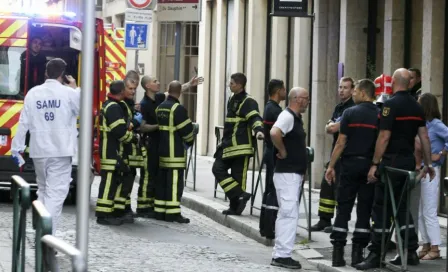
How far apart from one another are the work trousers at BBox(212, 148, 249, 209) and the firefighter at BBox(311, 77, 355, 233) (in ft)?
5.05

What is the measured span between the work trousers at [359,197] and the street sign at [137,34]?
12.8 metres

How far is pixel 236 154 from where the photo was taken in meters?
15.4

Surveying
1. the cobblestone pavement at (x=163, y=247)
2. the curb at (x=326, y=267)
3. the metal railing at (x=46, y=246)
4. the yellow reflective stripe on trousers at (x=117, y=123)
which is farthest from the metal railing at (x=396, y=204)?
the metal railing at (x=46, y=246)

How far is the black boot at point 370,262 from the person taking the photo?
1126 centimetres

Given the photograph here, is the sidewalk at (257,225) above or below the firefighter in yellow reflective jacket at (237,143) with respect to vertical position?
below

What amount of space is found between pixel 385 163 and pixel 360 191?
358 mm

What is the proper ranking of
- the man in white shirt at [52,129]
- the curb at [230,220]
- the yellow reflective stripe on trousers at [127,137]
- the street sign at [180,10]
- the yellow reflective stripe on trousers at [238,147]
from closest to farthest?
the man in white shirt at [52,129] < the curb at [230,220] < the yellow reflective stripe on trousers at [127,137] < the yellow reflective stripe on trousers at [238,147] < the street sign at [180,10]

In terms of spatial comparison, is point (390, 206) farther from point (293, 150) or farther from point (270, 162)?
point (270, 162)

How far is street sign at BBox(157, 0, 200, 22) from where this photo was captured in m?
19.1

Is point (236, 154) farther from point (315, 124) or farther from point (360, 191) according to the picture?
point (315, 124)

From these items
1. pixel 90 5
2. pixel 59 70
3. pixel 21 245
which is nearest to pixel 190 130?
pixel 59 70

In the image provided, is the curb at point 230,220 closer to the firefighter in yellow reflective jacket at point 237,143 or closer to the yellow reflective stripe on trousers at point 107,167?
the firefighter in yellow reflective jacket at point 237,143

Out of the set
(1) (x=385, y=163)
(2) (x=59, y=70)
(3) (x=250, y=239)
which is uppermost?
(2) (x=59, y=70)

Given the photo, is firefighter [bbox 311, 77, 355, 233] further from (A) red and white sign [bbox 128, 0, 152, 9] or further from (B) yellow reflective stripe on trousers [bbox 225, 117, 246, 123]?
(A) red and white sign [bbox 128, 0, 152, 9]
